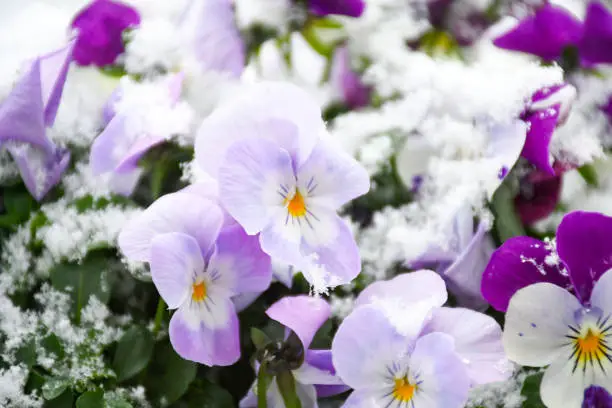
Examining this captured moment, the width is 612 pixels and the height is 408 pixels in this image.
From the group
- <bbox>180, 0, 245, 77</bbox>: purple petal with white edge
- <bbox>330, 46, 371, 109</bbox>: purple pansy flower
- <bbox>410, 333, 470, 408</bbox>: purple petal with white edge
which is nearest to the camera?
<bbox>410, 333, 470, 408</bbox>: purple petal with white edge

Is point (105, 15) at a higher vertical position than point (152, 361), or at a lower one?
higher

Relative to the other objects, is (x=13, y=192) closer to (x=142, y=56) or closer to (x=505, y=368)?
(x=142, y=56)

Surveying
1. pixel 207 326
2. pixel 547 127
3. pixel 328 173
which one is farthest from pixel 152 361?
pixel 547 127

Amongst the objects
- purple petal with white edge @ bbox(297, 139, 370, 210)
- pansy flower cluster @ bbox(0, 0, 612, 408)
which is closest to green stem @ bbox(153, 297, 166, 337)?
pansy flower cluster @ bbox(0, 0, 612, 408)

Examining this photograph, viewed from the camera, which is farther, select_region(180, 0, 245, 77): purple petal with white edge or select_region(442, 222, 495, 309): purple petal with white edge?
select_region(180, 0, 245, 77): purple petal with white edge

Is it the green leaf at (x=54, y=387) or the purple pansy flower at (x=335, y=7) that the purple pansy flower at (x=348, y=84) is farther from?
the green leaf at (x=54, y=387)

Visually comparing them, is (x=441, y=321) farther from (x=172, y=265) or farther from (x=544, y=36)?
(x=544, y=36)

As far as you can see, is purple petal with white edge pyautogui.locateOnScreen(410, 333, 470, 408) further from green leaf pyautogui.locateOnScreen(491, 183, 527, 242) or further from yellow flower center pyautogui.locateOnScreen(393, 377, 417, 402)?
green leaf pyautogui.locateOnScreen(491, 183, 527, 242)

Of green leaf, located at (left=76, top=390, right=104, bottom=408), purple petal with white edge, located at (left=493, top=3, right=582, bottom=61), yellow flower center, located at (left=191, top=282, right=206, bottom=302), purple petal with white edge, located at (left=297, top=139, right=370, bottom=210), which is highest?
purple petal with white edge, located at (left=297, top=139, right=370, bottom=210)

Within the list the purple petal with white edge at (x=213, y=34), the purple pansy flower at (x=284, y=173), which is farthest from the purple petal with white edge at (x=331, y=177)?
the purple petal with white edge at (x=213, y=34)
